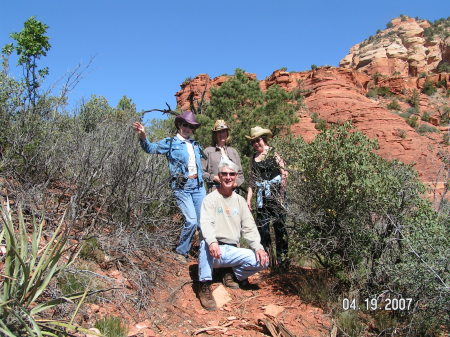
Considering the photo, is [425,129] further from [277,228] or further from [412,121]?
[277,228]

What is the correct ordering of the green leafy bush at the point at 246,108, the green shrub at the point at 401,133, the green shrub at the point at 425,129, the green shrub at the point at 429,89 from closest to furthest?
1. the green leafy bush at the point at 246,108
2. the green shrub at the point at 401,133
3. the green shrub at the point at 425,129
4. the green shrub at the point at 429,89

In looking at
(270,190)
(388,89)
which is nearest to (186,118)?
(270,190)

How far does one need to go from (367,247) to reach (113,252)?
102 inches

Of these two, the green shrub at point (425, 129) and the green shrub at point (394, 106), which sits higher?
the green shrub at point (394, 106)

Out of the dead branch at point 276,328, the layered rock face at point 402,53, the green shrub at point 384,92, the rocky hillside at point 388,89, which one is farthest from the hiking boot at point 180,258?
the layered rock face at point 402,53

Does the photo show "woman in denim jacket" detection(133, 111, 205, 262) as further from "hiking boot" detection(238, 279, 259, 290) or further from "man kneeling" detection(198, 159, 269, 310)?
"hiking boot" detection(238, 279, 259, 290)

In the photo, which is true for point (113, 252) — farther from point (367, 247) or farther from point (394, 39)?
point (394, 39)

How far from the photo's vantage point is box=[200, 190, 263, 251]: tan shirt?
147 inches

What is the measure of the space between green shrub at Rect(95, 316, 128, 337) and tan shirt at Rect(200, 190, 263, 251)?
1240 mm

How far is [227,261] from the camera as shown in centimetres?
375

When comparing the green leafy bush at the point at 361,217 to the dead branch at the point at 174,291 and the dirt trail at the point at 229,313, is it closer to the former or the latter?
the dirt trail at the point at 229,313

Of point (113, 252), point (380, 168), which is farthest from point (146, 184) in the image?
point (380, 168)

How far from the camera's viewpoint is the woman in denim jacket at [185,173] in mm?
4406

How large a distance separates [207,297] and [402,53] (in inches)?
2292
